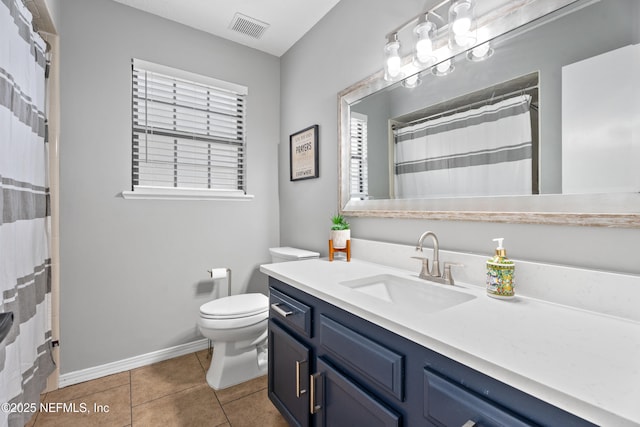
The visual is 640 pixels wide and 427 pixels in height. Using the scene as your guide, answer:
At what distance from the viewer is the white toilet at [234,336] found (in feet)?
5.81

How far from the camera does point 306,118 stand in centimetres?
230

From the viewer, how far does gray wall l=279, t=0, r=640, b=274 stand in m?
0.94

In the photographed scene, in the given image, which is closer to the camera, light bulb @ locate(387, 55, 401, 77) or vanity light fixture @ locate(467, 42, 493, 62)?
vanity light fixture @ locate(467, 42, 493, 62)

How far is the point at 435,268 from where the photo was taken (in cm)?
125

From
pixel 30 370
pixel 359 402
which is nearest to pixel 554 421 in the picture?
pixel 359 402

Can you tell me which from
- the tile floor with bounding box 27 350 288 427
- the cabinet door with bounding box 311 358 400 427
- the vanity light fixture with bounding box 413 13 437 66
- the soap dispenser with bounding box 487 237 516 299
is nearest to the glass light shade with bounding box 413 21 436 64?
the vanity light fixture with bounding box 413 13 437 66

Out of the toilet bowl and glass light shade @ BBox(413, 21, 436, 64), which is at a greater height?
glass light shade @ BBox(413, 21, 436, 64)

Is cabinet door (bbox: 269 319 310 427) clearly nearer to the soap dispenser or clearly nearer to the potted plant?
the potted plant

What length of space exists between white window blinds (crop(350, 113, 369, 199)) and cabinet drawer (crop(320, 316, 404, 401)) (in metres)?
0.91

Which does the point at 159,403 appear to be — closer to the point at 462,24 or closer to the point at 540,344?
the point at 540,344

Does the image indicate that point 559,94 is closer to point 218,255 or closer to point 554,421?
point 554,421

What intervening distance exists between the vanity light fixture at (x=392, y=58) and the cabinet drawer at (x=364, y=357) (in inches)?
49.1

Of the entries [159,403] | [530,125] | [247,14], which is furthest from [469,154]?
[159,403]

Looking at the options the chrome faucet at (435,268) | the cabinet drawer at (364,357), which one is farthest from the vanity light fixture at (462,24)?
the cabinet drawer at (364,357)
